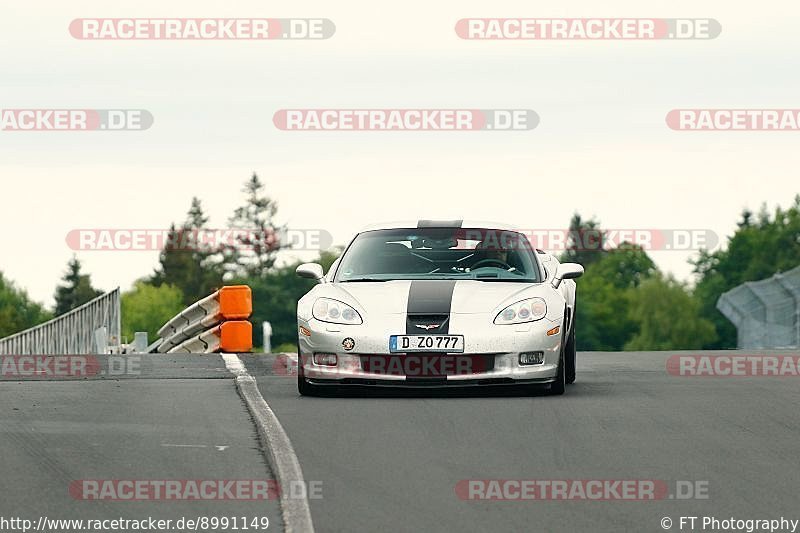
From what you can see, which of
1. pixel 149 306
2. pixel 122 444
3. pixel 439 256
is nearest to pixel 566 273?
pixel 439 256

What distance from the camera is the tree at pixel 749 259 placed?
13262 centimetres

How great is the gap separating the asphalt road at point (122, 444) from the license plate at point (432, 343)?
4.30ft

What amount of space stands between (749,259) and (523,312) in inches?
5037

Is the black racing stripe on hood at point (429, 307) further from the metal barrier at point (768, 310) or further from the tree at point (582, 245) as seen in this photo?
the tree at point (582, 245)

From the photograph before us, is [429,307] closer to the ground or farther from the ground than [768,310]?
farther from the ground

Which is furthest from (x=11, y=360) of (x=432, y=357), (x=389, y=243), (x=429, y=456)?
(x=429, y=456)

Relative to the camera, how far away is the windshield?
13.5m

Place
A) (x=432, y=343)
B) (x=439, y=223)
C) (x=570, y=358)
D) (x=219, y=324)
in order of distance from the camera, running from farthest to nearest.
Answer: (x=219, y=324) → (x=439, y=223) → (x=570, y=358) → (x=432, y=343)

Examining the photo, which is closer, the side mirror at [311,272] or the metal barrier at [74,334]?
the side mirror at [311,272]

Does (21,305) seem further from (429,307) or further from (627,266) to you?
(429,307)

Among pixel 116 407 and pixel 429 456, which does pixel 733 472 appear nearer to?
pixel 429 456

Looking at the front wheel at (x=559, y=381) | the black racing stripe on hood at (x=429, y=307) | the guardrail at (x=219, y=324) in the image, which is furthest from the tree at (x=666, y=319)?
the black racing stripe on hood at (x=429, y=307)

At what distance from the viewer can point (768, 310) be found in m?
23.8

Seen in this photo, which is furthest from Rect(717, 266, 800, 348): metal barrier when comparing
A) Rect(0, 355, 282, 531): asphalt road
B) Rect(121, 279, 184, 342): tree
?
Rect(121, 279, 184, 342): tree
